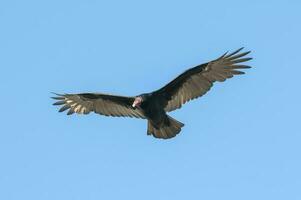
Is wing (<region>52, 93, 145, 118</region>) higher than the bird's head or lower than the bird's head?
higher

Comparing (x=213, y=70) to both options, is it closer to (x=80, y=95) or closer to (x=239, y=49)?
(x=239, y=49)

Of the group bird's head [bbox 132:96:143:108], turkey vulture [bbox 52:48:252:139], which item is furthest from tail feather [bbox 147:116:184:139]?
bird's head [bbox 132:96:143:108]

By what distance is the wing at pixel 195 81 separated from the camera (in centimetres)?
1973

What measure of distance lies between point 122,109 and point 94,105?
0.65 meters

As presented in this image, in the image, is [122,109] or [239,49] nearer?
[239,49]

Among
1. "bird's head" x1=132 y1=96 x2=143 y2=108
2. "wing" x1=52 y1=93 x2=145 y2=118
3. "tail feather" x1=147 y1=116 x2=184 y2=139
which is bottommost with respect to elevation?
"tail feather" x1=147 y1=116 x2=184 y2=139

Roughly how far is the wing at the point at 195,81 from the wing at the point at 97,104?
2.99ft

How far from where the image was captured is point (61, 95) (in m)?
21.4

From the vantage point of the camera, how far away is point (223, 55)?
19.6m

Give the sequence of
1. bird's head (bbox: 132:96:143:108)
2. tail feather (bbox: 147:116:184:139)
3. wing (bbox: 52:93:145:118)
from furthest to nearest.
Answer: wing (bbox: 52:93:145:118) < tail feather (bbox: 147:116:184:139) < bird's head (bbox: 132:96:143:108)

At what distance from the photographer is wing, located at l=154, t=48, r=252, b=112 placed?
64.7 ft

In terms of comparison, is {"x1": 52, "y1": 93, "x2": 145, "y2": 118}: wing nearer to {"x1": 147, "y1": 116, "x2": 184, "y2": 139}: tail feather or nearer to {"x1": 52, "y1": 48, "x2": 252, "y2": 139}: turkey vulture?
{"x1": 52, "y1": 48, "x2": 252, "y2": 139}: turkey vulture

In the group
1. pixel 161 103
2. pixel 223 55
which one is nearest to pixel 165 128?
pixel 161 103

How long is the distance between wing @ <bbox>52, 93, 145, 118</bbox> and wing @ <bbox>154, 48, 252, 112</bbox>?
0.91m
